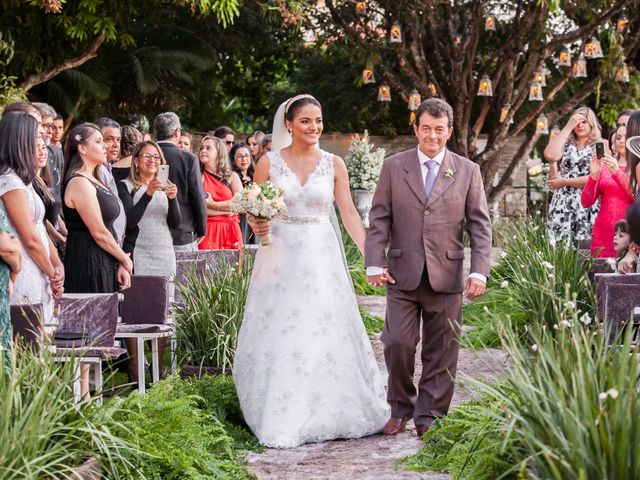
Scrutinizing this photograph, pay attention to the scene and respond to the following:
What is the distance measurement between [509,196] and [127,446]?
71.9 feet

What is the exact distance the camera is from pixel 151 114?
23281 mm

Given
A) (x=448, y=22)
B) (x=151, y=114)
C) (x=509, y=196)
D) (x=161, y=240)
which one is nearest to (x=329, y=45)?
(x=448, y=22)

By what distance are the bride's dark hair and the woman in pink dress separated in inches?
112

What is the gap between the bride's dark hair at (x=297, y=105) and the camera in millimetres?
6961

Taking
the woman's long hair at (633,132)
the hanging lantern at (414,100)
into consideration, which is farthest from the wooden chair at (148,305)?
the hanging lantern at (414,100)

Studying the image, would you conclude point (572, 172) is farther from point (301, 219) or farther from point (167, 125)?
point (301, 219)

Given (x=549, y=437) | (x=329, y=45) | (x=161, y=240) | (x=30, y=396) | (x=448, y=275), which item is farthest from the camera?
(x=329, y=45)

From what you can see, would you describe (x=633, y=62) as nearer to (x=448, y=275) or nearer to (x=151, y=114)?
(x=151, y=114)

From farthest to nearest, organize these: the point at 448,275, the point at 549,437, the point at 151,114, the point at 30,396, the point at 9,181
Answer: the point at 151,114
the point at 448,275
the point at 9,181
the point at 30,396
the point at 549,437

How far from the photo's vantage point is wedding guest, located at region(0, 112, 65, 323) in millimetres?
5844

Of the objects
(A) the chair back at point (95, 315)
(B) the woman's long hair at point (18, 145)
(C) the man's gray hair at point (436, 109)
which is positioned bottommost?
(A) the chair back at point (95, 315)

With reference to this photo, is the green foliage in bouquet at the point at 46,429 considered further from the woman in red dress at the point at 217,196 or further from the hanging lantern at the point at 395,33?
the hanging lantern at the point at 395,33

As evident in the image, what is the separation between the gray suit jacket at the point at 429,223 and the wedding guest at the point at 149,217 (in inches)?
102

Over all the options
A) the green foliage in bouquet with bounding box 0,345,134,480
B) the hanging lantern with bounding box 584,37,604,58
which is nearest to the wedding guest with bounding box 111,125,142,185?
the green foliage in bouquet with bounding box 0,345,134,480
